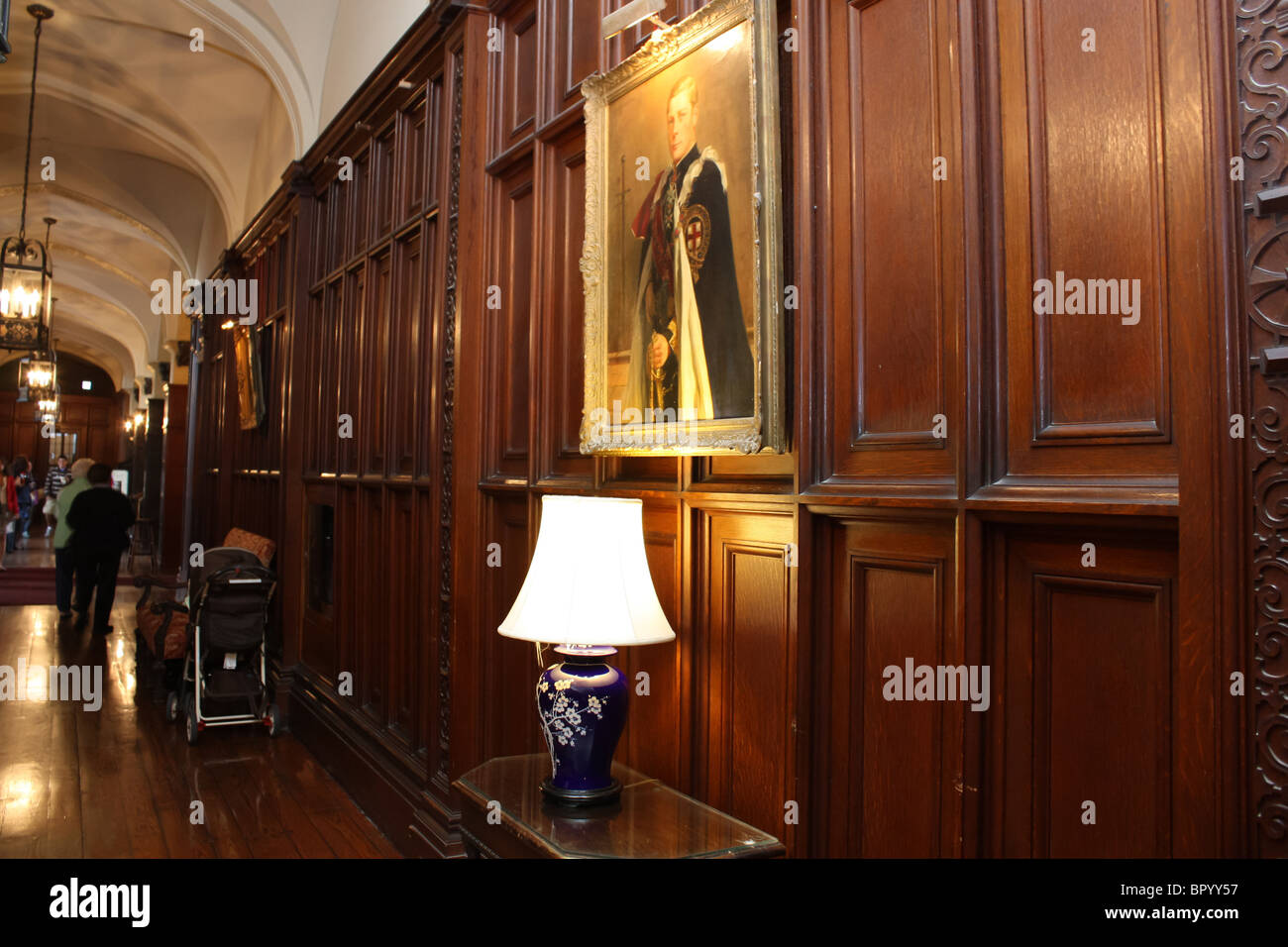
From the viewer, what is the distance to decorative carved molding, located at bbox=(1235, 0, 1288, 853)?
1.27 m

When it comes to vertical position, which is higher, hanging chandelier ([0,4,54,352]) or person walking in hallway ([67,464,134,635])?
hanging chandelier ([0,4,54,352])

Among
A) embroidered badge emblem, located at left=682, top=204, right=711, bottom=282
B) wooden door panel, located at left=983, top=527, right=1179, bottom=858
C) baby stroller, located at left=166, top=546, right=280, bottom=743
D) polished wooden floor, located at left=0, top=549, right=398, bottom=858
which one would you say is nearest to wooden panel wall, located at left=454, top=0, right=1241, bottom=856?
wooden door panel, located at left=983, top=527, right=1179, bottom=858

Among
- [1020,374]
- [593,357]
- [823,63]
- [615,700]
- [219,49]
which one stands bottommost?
[615,700]

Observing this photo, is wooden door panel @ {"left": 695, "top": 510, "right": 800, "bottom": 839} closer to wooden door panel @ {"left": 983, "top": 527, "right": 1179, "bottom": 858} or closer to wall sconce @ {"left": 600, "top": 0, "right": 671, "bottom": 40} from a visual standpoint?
wooden door panel @ {"left": 983, "top": 527, "right": 1179, "bottom": 858}

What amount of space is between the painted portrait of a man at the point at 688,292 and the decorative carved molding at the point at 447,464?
142cm

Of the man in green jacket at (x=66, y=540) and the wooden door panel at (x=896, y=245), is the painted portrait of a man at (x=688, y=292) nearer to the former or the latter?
the wooden door panel at (x=896, y=245)

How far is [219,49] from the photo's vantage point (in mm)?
7922

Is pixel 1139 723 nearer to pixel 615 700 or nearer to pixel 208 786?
pixel 615 700

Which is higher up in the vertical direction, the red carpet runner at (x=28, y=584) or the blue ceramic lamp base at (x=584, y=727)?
the blue ceramic lamp base at (x=584, y=727)

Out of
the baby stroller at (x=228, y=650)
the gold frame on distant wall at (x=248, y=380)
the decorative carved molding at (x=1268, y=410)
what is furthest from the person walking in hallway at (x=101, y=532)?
the decorative carved molding at (x=1268, y=410)

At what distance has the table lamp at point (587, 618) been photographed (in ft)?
7.55

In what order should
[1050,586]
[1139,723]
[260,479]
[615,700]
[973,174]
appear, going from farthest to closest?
[260,479]
[615,700]
[973,174]
[1050,586]
[1139,723]

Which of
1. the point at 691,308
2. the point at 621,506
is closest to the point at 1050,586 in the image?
the point at 621,506
